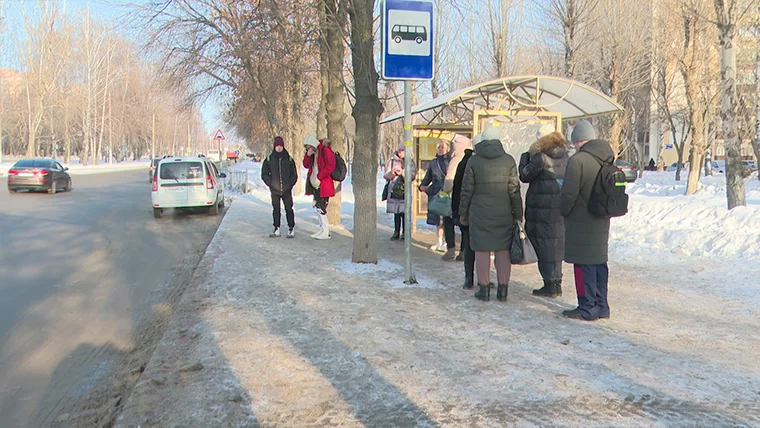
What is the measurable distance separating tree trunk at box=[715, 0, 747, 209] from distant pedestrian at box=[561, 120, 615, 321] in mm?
9409

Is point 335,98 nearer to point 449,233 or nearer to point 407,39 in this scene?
point 449,233

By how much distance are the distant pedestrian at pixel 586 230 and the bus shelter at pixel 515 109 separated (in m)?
4.33

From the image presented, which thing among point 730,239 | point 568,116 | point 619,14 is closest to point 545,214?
point 730,239

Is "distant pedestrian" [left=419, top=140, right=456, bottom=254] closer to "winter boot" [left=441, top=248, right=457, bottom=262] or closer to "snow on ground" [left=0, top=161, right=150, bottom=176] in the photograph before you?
"winter boot" [left=441, top=248, right=457, bottom=262]

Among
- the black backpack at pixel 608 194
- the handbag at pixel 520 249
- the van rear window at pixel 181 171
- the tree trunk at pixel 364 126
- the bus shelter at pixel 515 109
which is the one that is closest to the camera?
the black backpack at pixel 608 194

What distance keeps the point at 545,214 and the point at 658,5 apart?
2077cm

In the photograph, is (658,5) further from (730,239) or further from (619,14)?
(730,239)

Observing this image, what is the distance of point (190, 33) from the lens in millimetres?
19062

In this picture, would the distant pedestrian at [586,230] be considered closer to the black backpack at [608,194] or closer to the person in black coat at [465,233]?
the black backpack at [608,194]

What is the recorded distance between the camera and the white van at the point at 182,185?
50.3ft

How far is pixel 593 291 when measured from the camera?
543 cm

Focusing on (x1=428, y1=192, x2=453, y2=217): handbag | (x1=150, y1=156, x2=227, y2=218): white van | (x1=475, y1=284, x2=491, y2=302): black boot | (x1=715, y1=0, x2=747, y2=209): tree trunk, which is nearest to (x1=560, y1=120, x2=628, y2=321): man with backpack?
(x1=475, y1=284, x2=491, y2=302): black boot

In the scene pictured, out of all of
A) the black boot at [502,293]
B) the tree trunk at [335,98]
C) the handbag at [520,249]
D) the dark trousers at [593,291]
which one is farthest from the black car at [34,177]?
the dark trousers at [593,291]

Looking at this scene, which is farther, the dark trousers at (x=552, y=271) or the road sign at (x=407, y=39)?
the road sign at (x=407, y=39)
